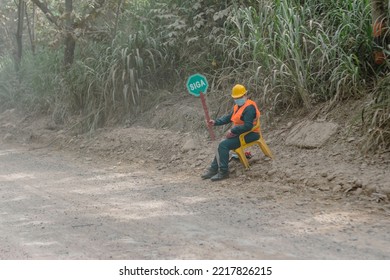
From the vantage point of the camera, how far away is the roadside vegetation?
27.3ft

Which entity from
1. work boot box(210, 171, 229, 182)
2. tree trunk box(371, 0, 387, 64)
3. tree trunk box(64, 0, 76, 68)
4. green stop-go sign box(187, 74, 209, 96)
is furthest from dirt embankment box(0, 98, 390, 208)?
tree trunk box(64, 0, 76, 68)

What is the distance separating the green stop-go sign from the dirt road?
4.22ft

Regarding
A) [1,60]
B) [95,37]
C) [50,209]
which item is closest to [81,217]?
[50,209]

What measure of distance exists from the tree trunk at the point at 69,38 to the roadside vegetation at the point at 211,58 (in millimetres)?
57

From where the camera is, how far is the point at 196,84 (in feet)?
28.4

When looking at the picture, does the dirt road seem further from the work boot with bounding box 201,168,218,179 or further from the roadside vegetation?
the roadside vegetation

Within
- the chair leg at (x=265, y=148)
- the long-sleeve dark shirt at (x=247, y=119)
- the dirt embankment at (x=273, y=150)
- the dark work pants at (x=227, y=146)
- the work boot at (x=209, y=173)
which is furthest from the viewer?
the work boot at (x=209, y=173)

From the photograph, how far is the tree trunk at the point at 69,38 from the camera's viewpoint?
1280 centimetres

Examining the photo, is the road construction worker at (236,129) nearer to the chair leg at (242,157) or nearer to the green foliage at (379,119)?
the chair leg at (242,157)

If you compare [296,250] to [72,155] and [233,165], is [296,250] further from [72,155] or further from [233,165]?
[72,155]

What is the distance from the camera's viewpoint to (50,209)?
6.59 metres

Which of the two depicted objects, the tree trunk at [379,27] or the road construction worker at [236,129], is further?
the tree trunk at [379,27]

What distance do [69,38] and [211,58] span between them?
165 inches

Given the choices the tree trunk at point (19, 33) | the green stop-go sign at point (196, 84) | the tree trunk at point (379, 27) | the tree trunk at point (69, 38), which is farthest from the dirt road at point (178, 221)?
the tree trunk at point (19, 33)
